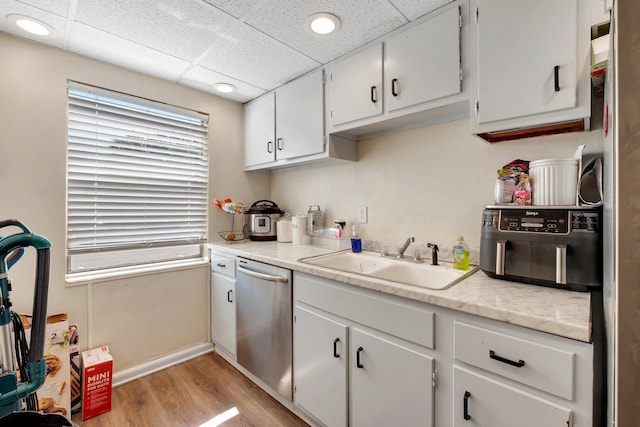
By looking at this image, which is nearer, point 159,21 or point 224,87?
point 159,21

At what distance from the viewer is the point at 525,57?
117cm

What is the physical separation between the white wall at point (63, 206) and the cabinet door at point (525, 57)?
2.18 meters

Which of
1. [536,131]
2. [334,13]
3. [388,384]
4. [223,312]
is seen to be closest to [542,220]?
[536,131]

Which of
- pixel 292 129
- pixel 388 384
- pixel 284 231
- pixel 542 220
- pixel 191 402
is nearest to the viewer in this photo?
pixel 542 220

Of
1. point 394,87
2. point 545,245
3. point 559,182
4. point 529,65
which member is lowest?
point 545,245

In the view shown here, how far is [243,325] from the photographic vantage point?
2.04m

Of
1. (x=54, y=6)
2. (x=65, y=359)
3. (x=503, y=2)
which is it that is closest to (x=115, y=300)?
(x=65, y=359)

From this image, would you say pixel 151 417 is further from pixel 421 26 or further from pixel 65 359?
pixel 421 26

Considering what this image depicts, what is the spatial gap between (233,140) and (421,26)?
73.4 inches

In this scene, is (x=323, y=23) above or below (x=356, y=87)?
above

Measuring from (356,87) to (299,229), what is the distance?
119cm

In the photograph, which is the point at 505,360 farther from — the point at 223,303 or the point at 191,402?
the point at 223,303

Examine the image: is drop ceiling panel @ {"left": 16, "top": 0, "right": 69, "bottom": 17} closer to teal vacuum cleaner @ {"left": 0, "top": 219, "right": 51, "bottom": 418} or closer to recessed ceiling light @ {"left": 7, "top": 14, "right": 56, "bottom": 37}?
recessed ceiling light @ {"left": 7, "top": 14, "right": 56, "bottom": 37}

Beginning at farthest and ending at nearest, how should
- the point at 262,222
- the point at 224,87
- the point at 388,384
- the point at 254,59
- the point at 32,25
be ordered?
the point at 262,222 → the point at 224,87 → the point at 254,59 → the point at 32,25 → the point at 388,384
